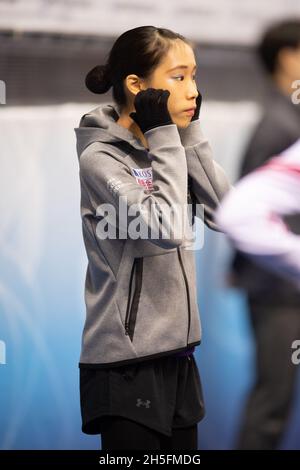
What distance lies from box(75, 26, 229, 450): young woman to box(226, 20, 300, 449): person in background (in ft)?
1.08

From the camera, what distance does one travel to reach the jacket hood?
1.65m

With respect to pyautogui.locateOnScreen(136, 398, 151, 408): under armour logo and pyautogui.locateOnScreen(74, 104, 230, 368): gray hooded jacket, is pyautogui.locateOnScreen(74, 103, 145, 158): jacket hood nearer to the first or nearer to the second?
pyautogui.locateOnScreen(74, 104, 230, 368): gray hooded jacket

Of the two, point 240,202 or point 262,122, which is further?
point 262,122

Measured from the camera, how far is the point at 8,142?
2168 mm

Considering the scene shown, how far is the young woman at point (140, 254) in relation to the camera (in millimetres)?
1576

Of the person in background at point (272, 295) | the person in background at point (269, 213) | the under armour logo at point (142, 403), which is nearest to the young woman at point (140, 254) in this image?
the under armour logo at point (142, 403)

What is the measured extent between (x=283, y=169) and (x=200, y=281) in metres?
0.59

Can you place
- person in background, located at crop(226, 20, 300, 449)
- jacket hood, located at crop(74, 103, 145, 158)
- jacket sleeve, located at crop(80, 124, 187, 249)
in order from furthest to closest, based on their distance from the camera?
person in background, located at crop(226, 20, 300, 449)
jacket hood, located at crop(74, 103, 145, 158)
jacket sleeve, located at crop(80, 124, 187, 249)

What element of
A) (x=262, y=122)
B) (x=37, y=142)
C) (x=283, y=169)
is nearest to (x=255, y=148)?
(x=262, y=122)

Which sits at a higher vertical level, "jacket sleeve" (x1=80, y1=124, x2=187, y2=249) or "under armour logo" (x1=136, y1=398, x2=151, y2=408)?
"jacket sleeve" (x1=80, y1=124, x2=187, y2=249)

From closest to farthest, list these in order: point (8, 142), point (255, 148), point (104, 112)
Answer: point (104, 112), point (255, 148), point (8, 142)

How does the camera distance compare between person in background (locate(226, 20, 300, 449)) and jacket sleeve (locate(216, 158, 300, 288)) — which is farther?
person in background (locate(226, 20, 300, 449))

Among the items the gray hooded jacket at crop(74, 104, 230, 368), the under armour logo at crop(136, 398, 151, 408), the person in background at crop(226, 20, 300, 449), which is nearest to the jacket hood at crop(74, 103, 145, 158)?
the gray hooded jacket at crop(74, 104, 230, 368)

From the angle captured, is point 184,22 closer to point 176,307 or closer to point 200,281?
point 200,281
